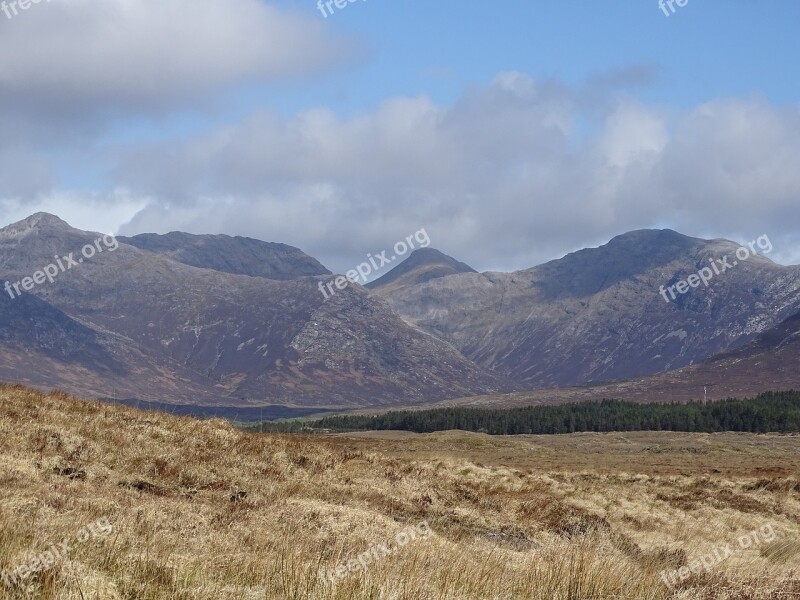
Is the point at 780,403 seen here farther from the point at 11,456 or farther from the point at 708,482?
the point at 11,456

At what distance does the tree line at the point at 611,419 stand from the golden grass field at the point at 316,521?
109 m

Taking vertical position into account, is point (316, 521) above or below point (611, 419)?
above

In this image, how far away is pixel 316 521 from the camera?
582 inches

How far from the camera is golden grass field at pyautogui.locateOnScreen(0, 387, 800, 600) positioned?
820 centimetres

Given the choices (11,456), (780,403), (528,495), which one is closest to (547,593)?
(11,456)

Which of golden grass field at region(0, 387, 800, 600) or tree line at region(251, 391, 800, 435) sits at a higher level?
golden grass field at region(0, 387, 800, 600)

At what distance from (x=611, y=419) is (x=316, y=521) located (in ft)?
520

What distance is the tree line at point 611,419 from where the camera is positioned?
484ft

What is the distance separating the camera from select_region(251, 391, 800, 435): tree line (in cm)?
14750

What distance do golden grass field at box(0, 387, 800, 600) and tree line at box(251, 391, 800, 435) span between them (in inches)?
4309

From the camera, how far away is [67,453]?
1764 centimetres

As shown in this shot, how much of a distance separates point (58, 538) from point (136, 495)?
655 cm

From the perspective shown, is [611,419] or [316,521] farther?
[611,419]

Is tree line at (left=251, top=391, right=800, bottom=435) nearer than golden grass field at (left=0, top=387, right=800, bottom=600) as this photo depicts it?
No
